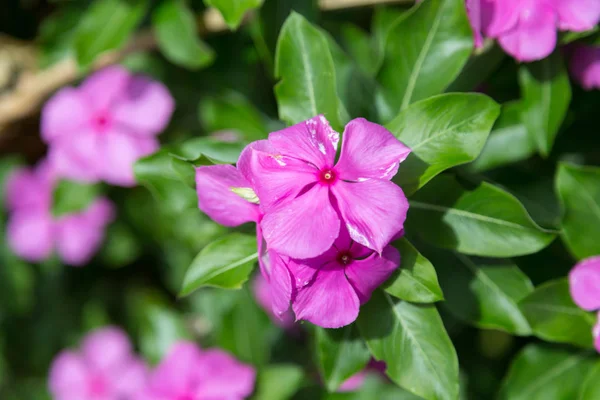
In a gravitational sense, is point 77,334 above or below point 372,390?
below

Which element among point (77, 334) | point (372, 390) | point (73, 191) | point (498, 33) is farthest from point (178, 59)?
point (77, 334)

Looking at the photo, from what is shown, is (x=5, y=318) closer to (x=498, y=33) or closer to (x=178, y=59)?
(x=178, y=59)

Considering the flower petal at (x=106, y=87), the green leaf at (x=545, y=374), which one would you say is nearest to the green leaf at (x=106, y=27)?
the flower petal at (x=106, y=87)

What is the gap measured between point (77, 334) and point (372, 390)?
116 centimetres

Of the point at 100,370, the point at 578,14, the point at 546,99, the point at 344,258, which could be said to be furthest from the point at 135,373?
the point at 578,14

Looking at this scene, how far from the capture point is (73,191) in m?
1.73

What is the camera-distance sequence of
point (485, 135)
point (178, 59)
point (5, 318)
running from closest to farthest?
point (485, 135)
point (178, 59)
point (5, 318)

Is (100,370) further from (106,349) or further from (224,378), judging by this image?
(224,378)

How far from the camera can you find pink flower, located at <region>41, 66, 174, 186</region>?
1.61 m

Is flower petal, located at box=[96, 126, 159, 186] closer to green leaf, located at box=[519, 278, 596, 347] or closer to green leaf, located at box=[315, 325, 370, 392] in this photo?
green leaf, located at box=[315, 325, 370, 392]

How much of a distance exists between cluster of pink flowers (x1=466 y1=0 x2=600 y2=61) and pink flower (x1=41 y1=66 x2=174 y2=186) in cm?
89

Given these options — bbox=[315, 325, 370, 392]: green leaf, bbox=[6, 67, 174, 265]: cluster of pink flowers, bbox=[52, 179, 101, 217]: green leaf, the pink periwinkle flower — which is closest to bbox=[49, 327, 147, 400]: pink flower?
the pink periwinkle flower

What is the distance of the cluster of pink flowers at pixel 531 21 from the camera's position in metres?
1.06

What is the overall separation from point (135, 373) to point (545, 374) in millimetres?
1269
